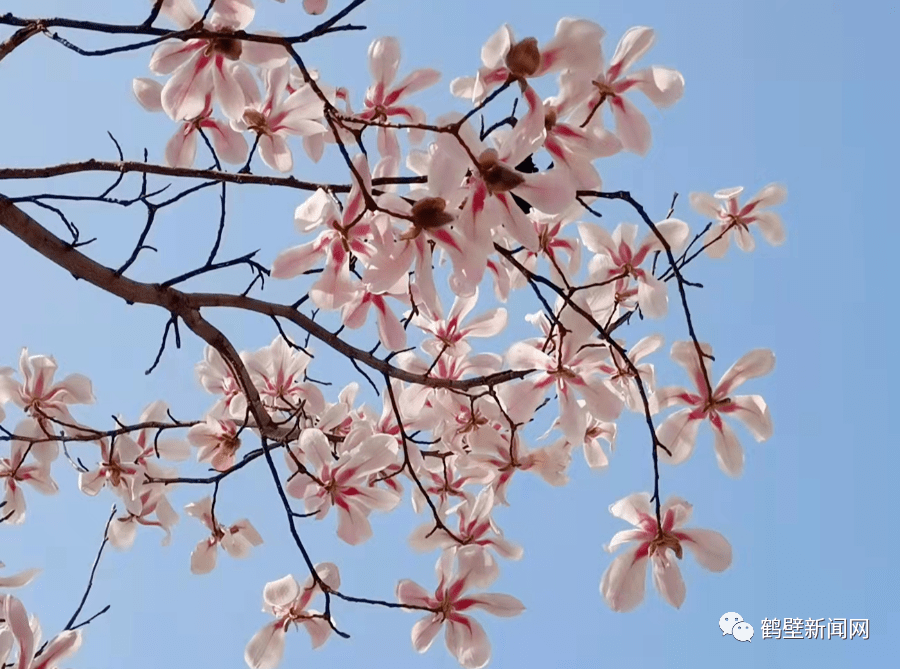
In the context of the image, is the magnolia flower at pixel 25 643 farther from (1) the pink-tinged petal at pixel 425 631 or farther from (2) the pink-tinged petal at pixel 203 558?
(1) the pink-tinged petal at pixel 425 631

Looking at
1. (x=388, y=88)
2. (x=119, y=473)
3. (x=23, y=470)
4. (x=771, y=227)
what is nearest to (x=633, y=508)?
(x=771, y=227)

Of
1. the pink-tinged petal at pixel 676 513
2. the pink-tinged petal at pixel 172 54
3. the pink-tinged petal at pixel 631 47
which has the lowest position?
the pink-tinged petal at pixel 676 513

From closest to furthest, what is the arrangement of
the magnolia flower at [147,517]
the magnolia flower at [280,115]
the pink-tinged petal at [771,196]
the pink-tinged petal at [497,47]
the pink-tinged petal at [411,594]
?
the pink-tinged petal at [497,47] → the magnolia flower at [280,115] → the pink-tinged petal at [411,594] → the pink-tinged petal at [771,196] → the magnolia flower at [147,517]

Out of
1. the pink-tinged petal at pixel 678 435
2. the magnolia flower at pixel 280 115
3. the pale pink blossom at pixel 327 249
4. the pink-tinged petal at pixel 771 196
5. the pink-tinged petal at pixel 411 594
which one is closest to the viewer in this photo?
the pale pink blossom at pixel 327 249

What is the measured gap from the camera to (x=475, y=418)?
141 centimetres

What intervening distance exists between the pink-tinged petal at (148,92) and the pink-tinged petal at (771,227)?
103 centimetres

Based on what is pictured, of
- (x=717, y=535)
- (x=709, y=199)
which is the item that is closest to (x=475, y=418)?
(x=717, y=535)

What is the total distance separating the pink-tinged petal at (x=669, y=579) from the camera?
109 centimetres

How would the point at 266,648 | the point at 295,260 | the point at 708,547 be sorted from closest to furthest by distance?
the point at 295,260
the point at 708,547
the point at 266,648

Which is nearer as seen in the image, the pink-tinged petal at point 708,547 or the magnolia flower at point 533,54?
the magnolia flower at point 533,54

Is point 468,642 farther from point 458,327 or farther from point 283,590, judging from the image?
point 458,327

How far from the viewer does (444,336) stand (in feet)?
4.48

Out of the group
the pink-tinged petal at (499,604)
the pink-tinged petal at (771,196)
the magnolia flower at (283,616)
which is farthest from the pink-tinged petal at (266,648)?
the pink-tinged petal at (771,196)

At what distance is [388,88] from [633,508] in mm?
733
